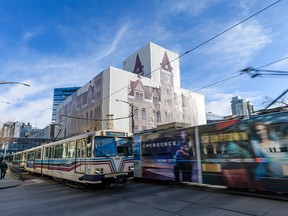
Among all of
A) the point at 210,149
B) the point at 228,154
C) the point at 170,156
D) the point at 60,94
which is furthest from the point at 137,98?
the point at 60,94

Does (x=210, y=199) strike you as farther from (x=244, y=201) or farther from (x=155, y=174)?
(x=155, y=174)

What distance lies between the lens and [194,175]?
1187cm

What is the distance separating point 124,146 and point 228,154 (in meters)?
5.32

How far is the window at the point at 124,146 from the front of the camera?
12.2 m

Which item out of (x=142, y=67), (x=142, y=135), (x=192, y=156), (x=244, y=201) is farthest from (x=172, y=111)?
(x=244, y=201)

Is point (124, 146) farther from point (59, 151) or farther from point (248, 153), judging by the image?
point (248, 153)

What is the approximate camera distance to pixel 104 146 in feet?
38.5

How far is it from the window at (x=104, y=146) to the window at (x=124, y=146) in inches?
11.8

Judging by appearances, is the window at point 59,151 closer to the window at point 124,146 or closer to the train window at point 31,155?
the window at point 124,146

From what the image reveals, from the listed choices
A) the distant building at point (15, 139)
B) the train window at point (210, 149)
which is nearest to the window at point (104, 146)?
the train window at point (210, 149)

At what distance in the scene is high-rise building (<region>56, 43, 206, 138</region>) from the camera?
143 feet

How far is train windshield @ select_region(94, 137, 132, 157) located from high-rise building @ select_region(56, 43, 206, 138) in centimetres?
2531

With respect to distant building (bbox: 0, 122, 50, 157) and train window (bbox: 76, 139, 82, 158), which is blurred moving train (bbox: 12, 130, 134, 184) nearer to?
train window (bbox: 76, 139, 82, 158)

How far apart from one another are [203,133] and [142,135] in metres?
5.21
